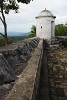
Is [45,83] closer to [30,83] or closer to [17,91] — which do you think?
[30,83]

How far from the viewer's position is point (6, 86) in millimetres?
3150

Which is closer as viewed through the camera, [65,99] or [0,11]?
[65,99]

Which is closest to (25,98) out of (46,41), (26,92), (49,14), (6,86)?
(26,92)

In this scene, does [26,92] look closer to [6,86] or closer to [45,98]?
[6,86]

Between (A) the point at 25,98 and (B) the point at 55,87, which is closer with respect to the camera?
(A) the point at 25,98

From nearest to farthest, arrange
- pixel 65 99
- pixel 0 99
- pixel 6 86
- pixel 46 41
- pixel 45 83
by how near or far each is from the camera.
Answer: pixel 0 99 < pixel 6 86 < pixel 65 99 < pixel 45 83 < pixel 46 41

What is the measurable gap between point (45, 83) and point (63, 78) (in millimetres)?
1584

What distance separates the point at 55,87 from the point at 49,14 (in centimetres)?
1578

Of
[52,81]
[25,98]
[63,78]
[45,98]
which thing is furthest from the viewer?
[63,78]

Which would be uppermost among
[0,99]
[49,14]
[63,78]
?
[49,14]

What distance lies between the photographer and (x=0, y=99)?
2738 mm

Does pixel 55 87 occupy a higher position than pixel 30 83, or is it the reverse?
pixel 30 83

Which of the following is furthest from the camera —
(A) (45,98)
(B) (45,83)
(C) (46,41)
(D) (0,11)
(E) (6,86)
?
(C) (46,41)

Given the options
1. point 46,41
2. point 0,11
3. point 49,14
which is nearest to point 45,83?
point 0,11
